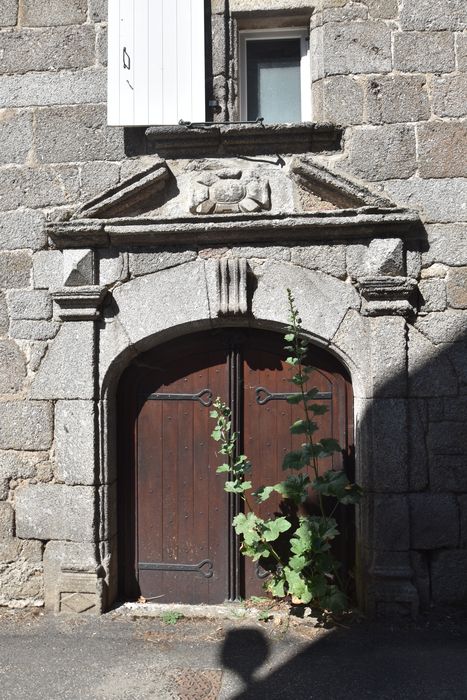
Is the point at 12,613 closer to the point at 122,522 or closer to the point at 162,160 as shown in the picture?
the point at 122,522

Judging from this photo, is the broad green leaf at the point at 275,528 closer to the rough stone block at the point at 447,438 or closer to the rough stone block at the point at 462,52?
the rough stone block at the point at 447,438

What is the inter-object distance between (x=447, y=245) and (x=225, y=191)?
1393 mm

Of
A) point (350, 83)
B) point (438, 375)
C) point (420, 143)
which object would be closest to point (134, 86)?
point (350, 83)

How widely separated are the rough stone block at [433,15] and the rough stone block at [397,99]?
0.34m

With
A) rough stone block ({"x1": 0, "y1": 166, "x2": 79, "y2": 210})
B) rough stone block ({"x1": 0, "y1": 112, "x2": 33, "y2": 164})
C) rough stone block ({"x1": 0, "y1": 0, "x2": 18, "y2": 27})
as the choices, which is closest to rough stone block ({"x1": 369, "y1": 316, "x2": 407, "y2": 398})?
rough stone block ({"x1": 0, "y1": 166, "x2": 79, "y2": 210})

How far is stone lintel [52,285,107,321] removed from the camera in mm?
3717

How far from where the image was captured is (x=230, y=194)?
12.4ft

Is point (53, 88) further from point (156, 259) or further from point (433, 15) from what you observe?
point (433, 15)

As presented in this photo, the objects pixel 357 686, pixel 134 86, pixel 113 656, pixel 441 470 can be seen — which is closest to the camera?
pixel 357 686

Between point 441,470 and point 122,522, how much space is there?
6.67ft

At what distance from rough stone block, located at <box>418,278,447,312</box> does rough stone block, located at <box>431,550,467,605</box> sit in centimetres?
145

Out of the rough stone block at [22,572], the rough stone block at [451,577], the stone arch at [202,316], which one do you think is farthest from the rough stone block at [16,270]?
the rough stone block at [451,577]

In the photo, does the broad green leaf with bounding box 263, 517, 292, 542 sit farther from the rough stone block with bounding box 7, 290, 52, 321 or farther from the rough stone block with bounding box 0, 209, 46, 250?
the rough stone block with bounding box 0, 209, 46, 250

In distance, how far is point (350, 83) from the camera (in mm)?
3799
